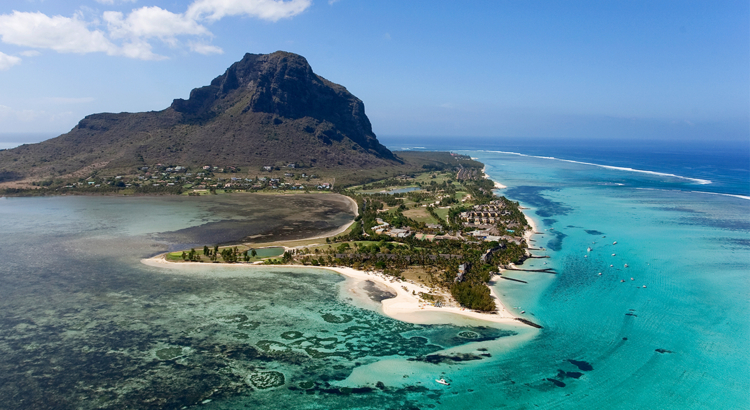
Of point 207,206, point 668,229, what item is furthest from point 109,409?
point 668,229

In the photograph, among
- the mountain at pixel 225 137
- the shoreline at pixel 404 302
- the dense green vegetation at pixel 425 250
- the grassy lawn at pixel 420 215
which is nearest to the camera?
the shoreline at pixel 404 302

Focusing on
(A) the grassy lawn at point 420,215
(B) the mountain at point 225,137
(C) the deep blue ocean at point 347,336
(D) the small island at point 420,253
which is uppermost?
(B) the mountain at point 225,137

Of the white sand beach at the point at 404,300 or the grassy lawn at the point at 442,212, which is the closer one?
the white sand beach at the point at 404,300

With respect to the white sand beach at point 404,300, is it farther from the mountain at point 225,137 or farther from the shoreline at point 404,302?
the mountain at point 225,137

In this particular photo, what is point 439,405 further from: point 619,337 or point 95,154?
point 95,154

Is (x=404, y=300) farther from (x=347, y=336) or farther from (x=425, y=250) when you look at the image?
(x=425, y=250)

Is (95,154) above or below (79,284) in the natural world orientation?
above

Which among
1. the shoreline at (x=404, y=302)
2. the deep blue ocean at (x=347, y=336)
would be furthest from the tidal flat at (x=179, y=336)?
the shoreline at (x=404, y=302)
